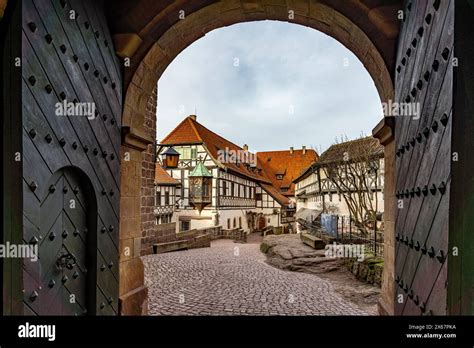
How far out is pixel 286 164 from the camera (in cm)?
4206

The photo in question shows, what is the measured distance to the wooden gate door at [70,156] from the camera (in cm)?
161

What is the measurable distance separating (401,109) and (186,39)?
2128mm

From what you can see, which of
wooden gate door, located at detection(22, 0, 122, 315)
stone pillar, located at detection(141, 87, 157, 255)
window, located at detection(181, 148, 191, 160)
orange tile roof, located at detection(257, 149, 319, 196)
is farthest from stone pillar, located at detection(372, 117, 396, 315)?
orange tile roof, located at detection(257, 149, 319, 196)

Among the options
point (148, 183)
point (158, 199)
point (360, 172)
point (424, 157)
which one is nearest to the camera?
Result: point (424, 157)

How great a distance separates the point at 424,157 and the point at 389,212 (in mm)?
993

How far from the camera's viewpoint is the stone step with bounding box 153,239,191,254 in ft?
34.1

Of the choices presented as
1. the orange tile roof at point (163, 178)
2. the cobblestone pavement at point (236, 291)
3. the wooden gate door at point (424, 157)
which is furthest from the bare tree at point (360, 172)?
A: the orange tile roof at point (163, 178)

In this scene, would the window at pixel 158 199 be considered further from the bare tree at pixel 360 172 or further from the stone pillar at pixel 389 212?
the stone pillar at pixel 389 212

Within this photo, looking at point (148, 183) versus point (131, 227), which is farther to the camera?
point (148, 183)

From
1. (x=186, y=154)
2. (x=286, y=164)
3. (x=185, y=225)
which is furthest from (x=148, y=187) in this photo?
(x=286, y=164)

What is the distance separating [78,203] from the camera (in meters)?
2.16

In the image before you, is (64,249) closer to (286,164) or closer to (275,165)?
(286,164)

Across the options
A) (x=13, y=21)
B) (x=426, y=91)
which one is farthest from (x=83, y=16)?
(x=426, y=91)

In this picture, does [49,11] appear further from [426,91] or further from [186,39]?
[426,91]
